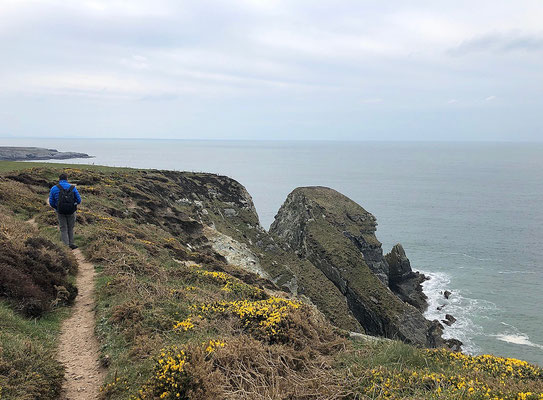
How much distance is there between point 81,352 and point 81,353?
5cm

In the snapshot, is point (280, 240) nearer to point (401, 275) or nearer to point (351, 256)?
point (351, 256)

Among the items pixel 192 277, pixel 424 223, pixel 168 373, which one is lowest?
pixel 424 223

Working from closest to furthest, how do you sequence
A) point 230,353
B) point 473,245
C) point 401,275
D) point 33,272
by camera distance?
point 230,353 → point 33,272 → point 401,275 → point 473,245

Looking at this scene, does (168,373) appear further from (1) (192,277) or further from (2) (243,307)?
(1) (192,277)

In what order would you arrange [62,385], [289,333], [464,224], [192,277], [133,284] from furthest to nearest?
1. [464,224]
2. [192,277]
3. [133,284]
4. [289,333]
5. [62,385]

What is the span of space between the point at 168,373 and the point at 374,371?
194 inches

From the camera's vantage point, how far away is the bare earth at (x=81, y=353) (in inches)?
311

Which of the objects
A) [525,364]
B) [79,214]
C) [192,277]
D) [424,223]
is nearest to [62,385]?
[192,277]

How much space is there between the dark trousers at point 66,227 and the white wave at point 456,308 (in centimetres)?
5057

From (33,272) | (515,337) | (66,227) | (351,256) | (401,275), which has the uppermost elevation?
(66,227)

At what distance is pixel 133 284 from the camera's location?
13617mm

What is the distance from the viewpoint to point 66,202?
17047 millimetres

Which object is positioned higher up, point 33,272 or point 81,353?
point 33,272

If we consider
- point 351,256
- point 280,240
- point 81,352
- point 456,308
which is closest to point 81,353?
point 81,352
